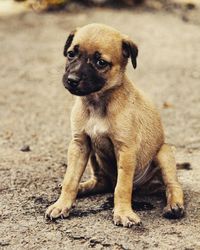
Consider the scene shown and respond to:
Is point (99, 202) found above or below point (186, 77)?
above

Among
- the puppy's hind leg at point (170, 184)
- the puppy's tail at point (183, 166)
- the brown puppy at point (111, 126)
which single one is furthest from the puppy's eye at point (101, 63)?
the puppy's tail at point (183, 166)

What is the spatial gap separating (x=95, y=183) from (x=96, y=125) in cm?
73

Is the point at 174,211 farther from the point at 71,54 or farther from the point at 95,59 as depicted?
the point at 71,54

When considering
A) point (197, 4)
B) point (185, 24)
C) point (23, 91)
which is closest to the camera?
point (23, 91)

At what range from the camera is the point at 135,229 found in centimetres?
473

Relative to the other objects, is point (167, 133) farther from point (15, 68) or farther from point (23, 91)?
point (15, 68)

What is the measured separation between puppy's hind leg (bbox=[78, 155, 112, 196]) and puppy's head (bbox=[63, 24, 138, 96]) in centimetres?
92

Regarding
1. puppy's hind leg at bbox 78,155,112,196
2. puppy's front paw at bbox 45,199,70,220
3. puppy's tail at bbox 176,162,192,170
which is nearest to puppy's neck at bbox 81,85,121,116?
puppy's hind leg at bbox 78,155,112,196

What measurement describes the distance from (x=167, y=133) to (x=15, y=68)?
392 cm

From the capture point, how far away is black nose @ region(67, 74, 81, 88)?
4.75 m

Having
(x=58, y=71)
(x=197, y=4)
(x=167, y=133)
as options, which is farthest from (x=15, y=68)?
(x=197, y=4)

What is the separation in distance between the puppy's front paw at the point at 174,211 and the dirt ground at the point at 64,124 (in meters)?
0.06

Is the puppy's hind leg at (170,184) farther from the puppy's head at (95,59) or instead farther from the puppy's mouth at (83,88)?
the puppy's mouth at (83,88)

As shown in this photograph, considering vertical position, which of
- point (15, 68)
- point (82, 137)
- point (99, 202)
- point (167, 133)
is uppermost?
point (82, 137)
